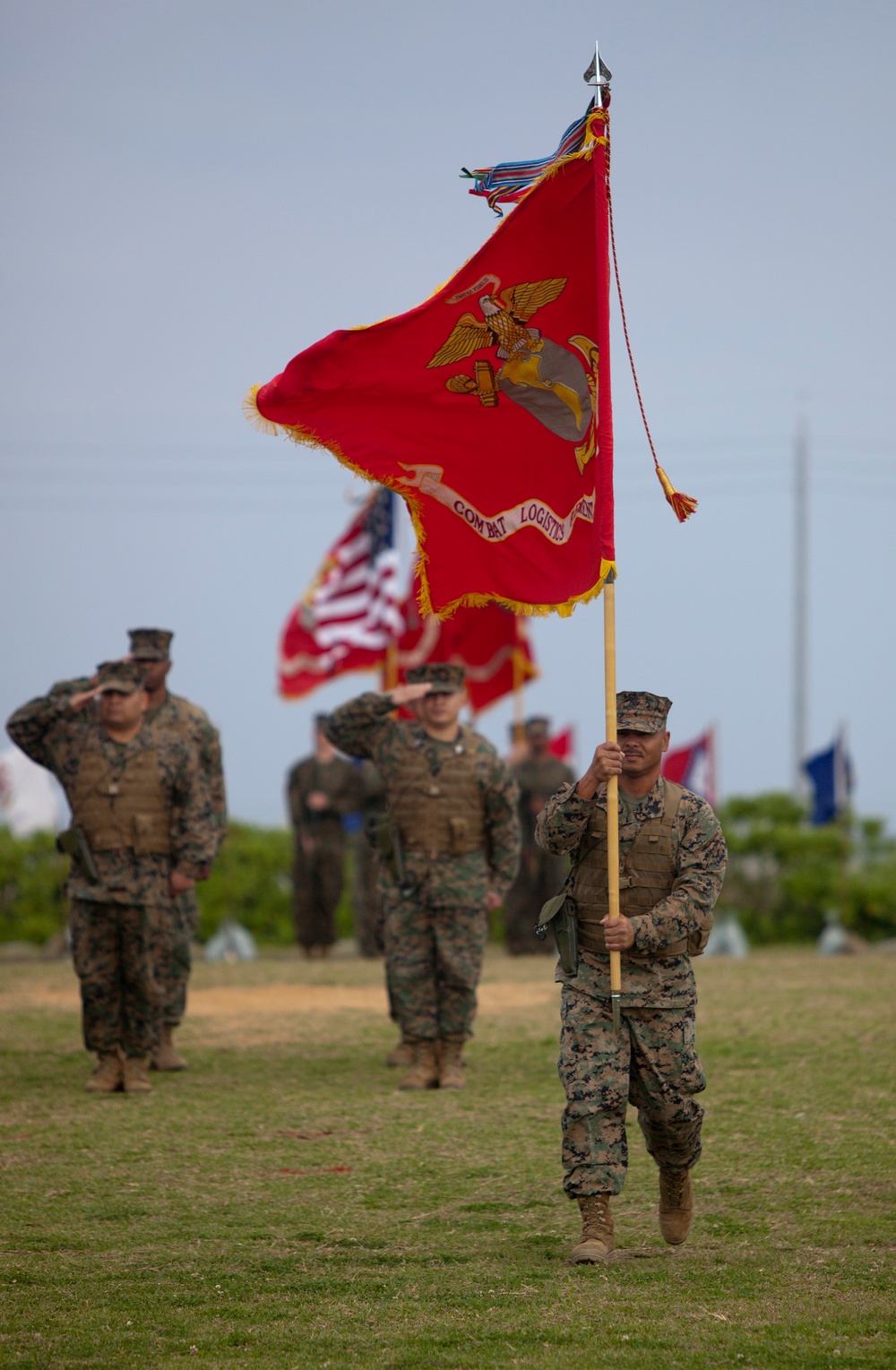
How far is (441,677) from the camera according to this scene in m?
11.0

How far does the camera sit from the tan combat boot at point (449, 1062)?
1055 cm

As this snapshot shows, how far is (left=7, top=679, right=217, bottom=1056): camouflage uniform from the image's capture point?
1027cm

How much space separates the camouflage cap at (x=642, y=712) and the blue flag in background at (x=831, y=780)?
50.6 feet

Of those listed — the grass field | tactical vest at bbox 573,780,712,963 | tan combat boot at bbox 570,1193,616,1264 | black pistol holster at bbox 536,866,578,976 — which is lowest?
the grass field

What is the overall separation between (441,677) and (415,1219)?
439 cm

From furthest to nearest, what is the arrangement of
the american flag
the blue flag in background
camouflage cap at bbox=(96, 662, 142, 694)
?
the blue flag in background, the american flag, camouflage cap at bbox=(96, 662, 142, 694)

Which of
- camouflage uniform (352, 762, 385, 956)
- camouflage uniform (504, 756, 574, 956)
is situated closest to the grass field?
camouflage uniform (352, 762, 385, 956)

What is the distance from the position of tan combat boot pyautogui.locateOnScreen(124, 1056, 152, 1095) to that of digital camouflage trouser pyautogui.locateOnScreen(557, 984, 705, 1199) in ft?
14.4

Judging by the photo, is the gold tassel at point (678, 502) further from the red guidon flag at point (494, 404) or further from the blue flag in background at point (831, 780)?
the blue flag in background at point (831, 780)

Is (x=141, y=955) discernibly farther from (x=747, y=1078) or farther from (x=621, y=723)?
(x=621, y=723)

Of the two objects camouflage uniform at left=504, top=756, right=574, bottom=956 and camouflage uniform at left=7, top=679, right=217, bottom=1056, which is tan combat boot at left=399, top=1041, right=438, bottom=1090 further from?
camouflage uniform at left=504, top=756, right=574, bottom=956

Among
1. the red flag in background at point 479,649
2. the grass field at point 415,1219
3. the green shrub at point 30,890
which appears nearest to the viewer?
the grass field at point 415,1219

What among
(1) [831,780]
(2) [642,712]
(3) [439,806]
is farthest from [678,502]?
(1) [831,780]

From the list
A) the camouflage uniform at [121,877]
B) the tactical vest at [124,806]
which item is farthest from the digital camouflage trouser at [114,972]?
the tactical vest at [124,806]
